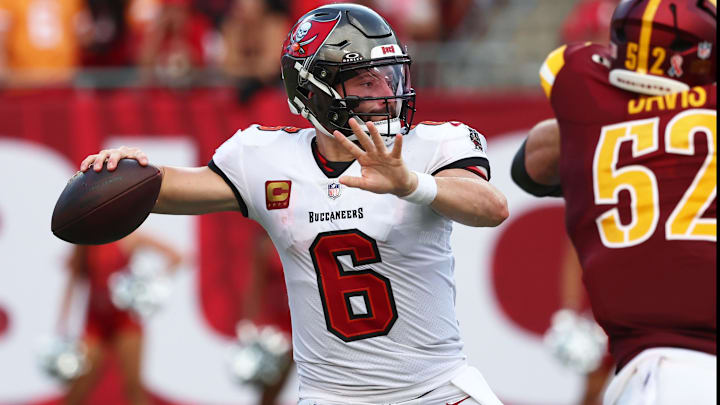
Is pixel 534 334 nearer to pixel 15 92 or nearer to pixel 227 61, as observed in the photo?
pixel 227 61

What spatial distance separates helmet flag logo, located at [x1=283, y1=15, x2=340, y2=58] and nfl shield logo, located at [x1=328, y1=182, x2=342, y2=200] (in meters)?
0.46

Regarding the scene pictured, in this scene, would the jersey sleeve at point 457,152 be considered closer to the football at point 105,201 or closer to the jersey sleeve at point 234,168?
the jersey sleeve at point 234,168

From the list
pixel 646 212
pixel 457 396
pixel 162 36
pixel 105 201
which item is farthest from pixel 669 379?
pixel 162 36

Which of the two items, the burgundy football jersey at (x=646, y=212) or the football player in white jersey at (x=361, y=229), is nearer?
the burgundy football jersey at (x=646, y=212)

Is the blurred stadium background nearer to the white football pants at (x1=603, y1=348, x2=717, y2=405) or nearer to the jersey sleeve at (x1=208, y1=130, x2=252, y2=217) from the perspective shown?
the jersey sleeve at (x1=208, y1=130, x2=252, y2=217)

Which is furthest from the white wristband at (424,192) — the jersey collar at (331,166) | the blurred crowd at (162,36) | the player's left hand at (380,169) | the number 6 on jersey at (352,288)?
the blurred crowd at (162,36)

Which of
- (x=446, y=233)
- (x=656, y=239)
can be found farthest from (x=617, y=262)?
(x=446, y=233)

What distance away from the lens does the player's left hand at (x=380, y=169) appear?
3203 mm

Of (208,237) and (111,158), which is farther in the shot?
(208,237)

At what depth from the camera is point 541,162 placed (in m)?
4.27

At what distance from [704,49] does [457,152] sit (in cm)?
87

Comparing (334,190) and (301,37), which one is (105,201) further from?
(301,37)

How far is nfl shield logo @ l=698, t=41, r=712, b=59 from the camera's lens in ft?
11.7

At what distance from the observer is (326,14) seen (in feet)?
12.5
